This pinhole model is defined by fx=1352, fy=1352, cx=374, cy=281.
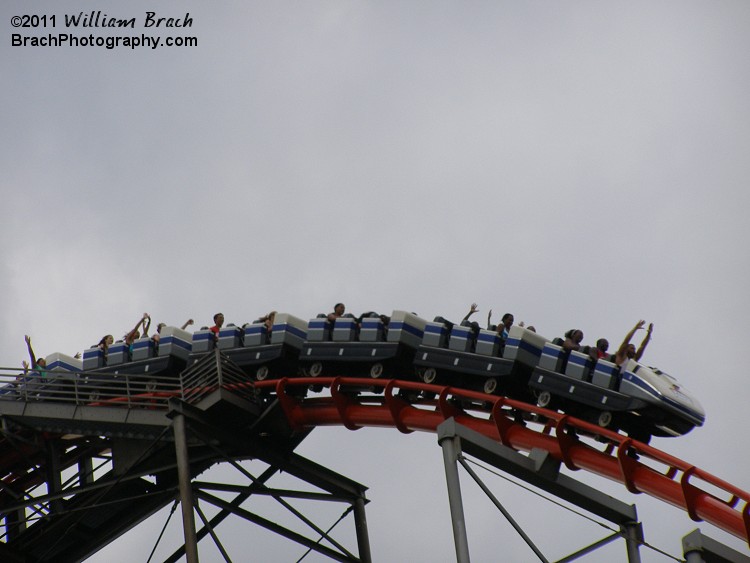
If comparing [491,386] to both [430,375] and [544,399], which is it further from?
[430,375]

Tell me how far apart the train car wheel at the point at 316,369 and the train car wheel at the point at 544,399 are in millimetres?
3947

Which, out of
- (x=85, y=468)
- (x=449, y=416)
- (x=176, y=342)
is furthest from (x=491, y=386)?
(x=85, y=468)

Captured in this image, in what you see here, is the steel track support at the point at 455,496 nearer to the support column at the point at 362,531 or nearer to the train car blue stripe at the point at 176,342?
the support column at the point at 362,531

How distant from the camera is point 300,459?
22578 millimetres

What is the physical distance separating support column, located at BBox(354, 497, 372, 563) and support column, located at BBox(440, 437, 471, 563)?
6.10m

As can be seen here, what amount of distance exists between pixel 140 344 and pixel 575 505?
28.0ft

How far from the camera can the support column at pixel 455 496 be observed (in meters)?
16.5

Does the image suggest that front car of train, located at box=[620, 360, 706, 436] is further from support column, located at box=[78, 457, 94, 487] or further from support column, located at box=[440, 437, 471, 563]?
support column, located at box=[78, 457, 94, 487]

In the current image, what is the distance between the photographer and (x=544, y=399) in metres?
19.6

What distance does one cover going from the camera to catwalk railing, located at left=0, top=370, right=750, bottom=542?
1728 centimetres

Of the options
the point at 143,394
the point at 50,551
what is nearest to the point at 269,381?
the point at 143,394

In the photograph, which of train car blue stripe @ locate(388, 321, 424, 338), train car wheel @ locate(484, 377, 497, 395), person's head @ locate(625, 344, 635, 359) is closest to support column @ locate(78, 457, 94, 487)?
train car blue stripe @ locate(388, 321, 424, 338)

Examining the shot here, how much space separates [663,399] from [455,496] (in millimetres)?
3387

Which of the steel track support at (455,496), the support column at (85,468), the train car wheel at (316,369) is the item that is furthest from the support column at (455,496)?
the support column at (85,468)
